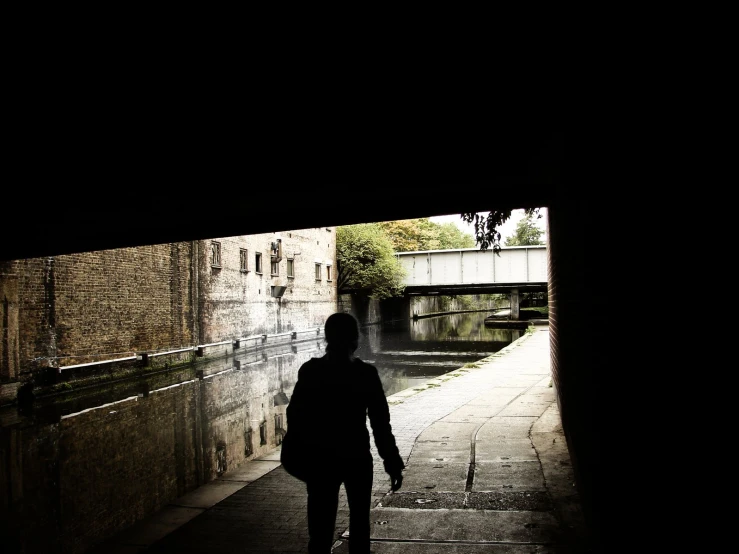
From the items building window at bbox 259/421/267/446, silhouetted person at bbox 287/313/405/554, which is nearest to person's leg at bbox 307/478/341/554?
silhouetted person at bbox 287/313/405/554

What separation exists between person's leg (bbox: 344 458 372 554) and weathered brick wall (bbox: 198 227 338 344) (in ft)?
67.6

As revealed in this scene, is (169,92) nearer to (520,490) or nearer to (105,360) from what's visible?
(520,490)

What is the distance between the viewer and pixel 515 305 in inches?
1641

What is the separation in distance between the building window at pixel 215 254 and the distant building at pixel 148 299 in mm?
45

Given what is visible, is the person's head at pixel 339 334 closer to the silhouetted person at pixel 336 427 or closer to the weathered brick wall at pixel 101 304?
the silhouetted person at pixel 336 427

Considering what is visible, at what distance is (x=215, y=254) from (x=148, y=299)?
4.70 metres

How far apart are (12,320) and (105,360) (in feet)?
13.7

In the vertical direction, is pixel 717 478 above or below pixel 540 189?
below

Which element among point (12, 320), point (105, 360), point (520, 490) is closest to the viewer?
point (520, 490)

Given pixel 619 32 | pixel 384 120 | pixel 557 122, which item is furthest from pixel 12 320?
pixel 619 32

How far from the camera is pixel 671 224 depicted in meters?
1.52

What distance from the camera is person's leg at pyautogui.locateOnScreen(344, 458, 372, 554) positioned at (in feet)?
9.66

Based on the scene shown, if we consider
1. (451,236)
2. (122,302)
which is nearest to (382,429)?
(122,302)

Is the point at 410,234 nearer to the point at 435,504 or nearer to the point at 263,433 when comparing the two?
the point at 263,433
